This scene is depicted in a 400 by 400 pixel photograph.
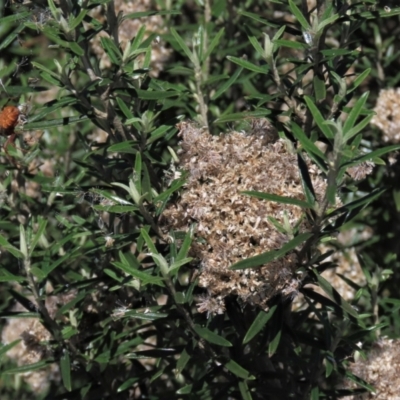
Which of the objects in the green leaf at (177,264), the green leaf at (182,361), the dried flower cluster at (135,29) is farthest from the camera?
the dried flower cluster at (135,29)

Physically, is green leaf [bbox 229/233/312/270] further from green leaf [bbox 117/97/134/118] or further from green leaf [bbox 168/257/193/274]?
green leaf [bbox 117/97/134/118]

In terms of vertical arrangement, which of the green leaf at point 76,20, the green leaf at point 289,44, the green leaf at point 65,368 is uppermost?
the green leaf at point 76,20

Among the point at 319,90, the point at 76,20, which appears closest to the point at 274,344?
the point at 319,90

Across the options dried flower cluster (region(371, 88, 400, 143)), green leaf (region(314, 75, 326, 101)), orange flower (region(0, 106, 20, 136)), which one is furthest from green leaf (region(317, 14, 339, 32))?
dried flower cluster (region(371, 88, 400, 143))

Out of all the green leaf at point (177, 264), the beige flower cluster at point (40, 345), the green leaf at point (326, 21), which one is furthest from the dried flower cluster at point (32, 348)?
the green leaf at point (326, 21)

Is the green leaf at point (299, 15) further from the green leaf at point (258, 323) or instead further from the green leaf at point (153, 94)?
the green leaf at point (258, 323)

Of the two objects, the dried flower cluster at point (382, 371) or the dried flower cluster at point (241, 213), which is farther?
the dried flower cluster at point (382, 371)

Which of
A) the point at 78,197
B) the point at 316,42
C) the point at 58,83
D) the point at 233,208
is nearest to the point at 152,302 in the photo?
the point at 78,197
